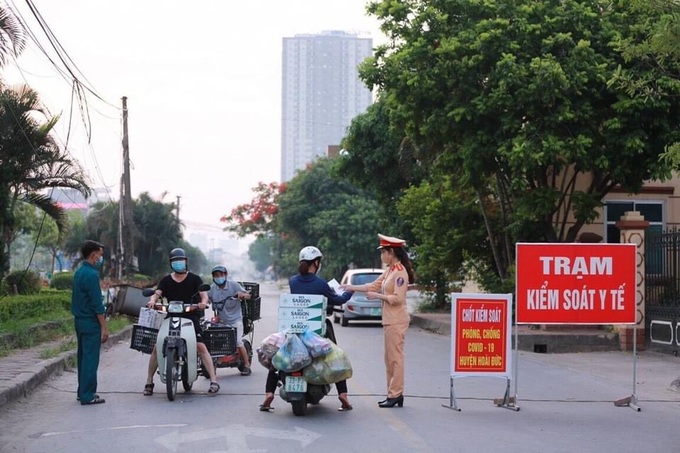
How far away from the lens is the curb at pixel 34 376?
10.9m

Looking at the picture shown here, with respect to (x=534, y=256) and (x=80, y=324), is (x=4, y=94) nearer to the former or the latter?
(x=80, y=324)

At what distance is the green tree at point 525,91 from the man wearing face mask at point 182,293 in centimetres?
918

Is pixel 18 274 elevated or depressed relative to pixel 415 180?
depressed

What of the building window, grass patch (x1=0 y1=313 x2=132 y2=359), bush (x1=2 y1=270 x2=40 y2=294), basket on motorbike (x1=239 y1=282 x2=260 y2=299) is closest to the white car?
the building window

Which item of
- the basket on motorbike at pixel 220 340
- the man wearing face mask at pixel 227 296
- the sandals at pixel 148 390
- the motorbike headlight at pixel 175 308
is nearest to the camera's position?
the motorbike headlight at pixel 175 308

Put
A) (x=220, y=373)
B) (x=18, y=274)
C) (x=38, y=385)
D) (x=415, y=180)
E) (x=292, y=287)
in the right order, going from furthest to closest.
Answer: (x=415, y=180) → (x=18, y=274) → (x=220, y=373) → (x=38, y=385) → (x=292, y=287)

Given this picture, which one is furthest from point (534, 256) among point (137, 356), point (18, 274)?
point (18, 274)

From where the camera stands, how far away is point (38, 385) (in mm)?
12562

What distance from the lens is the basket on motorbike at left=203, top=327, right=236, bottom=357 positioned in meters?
12.5

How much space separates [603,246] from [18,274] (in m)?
23.3

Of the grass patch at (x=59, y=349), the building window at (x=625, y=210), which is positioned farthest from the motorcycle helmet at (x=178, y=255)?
the building window at (x=625, y=210)

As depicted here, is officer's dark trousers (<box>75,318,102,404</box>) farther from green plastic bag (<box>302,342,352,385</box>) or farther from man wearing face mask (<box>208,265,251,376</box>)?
man wearing face mask (<box>208,265,251,376</box>)

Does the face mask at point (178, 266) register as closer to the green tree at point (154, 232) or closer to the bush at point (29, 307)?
the bush at point (29, 307)

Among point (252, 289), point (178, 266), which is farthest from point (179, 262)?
point (252, 289)
